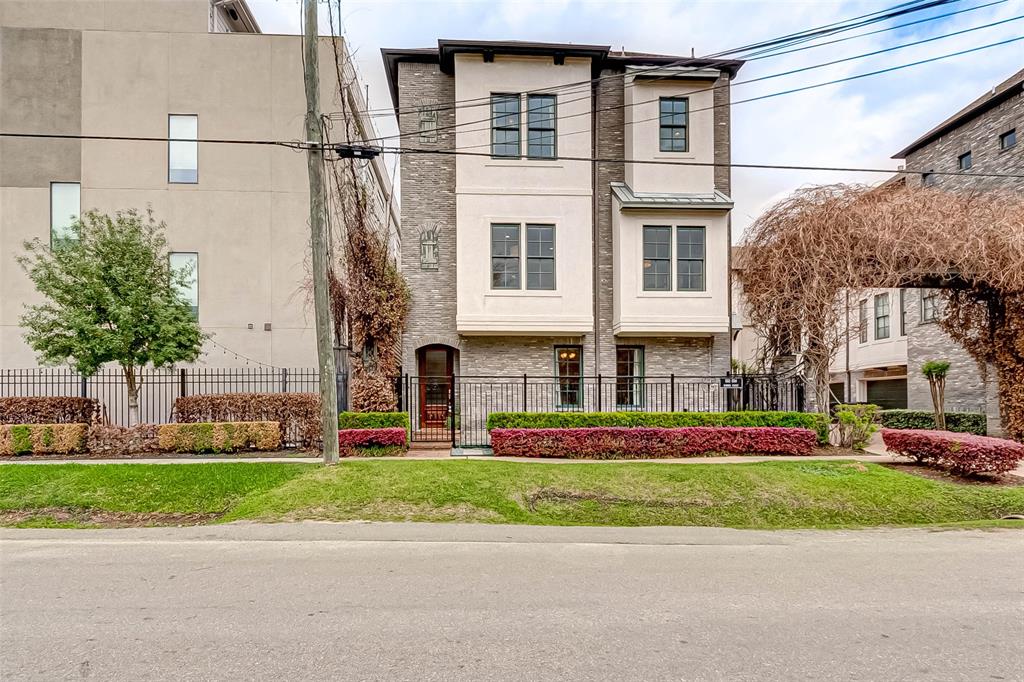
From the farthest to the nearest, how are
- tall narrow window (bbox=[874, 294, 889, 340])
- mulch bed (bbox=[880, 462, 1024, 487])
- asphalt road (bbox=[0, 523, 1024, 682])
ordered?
tall narrow window (bbox=[874, 294, 889, 340]) < mulch bed (bbox=[880, 462, 1024, 487]) < asphalt road (bbox=[0, 523, 1024, 682])

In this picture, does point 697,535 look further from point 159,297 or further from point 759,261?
point 159,297

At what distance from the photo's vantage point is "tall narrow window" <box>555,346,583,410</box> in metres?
16.2

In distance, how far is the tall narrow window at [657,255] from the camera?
52.5 feet

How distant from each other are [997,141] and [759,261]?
1278 cm

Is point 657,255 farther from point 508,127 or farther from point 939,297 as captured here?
point 939,297

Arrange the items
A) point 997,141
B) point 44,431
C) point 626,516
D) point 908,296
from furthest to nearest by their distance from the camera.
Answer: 1. point 908,296
2. point 997,141
3. point 44,431
4. point 626,516

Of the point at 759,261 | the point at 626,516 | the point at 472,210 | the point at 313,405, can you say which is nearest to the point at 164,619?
the point at 626,516

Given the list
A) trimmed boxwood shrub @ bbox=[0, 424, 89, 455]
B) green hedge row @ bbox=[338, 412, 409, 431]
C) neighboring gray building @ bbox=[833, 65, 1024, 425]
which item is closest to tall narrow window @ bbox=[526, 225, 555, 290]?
green hedge row @ bbox=[338, 412, 409, 431]

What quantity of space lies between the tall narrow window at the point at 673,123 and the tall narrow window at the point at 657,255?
8.30 feet

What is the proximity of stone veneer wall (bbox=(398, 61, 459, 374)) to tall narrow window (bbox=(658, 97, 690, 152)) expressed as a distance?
20.3ft

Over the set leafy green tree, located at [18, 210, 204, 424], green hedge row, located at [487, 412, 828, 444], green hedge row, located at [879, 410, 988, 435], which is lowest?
green hedge row, located at [879, 410, 988, 435]

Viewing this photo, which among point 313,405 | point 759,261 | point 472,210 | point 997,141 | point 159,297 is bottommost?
point 313,405

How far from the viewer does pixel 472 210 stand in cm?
1577

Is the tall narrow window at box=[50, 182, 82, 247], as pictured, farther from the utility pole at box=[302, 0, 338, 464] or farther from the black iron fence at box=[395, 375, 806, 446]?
the utility pole at box=[302, 0, 338, 464]
